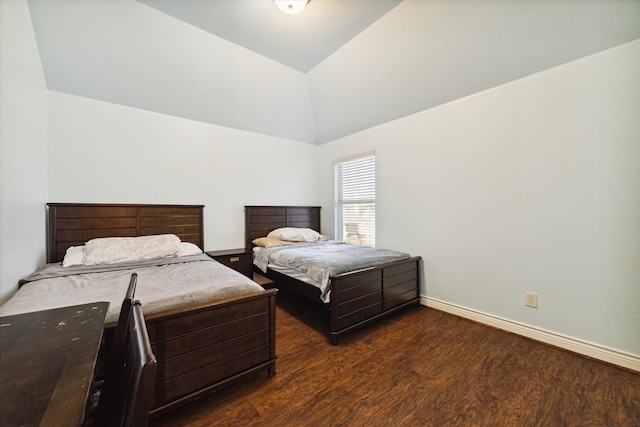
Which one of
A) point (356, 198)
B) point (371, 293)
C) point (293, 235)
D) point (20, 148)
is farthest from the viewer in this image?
point (356, 198)

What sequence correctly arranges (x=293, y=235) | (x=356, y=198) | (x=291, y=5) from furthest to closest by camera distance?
(x=356, y=198) < (x=293, y=235) < (x=291, y=5)

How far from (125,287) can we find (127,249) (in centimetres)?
86

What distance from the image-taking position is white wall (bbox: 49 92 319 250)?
8.25 feet

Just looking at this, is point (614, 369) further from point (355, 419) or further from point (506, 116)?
point (506, 116)

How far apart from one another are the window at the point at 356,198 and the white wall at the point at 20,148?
10.7ft

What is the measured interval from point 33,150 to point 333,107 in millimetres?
3097

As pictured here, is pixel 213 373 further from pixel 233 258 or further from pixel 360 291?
pixel 233 258

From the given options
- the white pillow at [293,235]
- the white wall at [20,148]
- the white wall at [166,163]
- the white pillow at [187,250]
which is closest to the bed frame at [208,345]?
the white wall at [20,148]

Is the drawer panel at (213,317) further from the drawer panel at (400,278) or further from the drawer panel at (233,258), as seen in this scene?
the drawer panel at (233,258)

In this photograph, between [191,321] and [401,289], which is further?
[401,289]

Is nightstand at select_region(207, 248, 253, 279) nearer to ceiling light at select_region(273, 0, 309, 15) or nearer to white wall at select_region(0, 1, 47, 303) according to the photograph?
white wall at select_region(0, 1, 47, 303)

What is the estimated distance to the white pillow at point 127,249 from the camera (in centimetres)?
218

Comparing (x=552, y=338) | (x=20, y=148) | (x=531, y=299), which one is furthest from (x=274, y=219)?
(x=552, y=338)

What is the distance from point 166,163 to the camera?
9.81 feet
